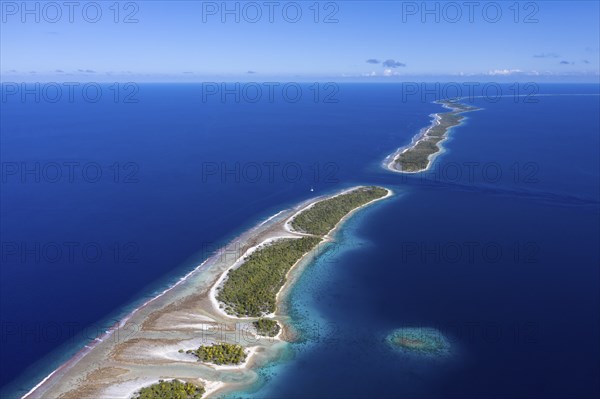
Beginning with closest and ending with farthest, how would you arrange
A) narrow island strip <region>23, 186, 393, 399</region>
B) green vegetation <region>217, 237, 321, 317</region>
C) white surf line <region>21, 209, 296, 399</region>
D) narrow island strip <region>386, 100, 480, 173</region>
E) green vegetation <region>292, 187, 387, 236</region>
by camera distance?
narrow island strip <region>23, 186, 393, 399</region>, white surf line <region>21, 209, 296, 399</region>, green vegetation <region>217, 237, 321, 317</region>, green vegetation <region>292, 187, 387, 236</region>, narrow island strip <region>386, 100, 480, 173</region>

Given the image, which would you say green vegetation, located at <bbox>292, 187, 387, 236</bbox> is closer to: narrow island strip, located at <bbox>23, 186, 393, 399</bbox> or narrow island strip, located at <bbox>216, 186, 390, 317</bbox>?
narrow island strip, located at <bbox>216, 186, 390, 317</bbox>

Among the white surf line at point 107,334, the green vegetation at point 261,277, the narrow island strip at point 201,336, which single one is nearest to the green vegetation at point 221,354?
the narrow island strip at point 201,336

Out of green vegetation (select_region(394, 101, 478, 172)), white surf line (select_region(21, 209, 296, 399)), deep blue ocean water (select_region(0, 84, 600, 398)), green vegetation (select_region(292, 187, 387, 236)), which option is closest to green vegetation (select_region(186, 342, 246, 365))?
deep blue ocean water (select_region(0, 84, 600, 398))

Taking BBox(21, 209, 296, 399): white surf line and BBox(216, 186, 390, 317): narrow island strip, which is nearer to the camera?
BBox(21, 209, 296, 399): white surf line

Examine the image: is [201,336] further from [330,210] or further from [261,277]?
[330,210]

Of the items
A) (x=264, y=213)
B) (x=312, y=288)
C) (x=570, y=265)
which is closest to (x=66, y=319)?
(x=312, y=288)

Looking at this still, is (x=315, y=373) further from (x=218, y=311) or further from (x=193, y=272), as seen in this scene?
(x=193, y=272)

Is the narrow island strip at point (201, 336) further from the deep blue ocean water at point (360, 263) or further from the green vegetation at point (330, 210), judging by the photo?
the green vegetation at point (330, 210)
